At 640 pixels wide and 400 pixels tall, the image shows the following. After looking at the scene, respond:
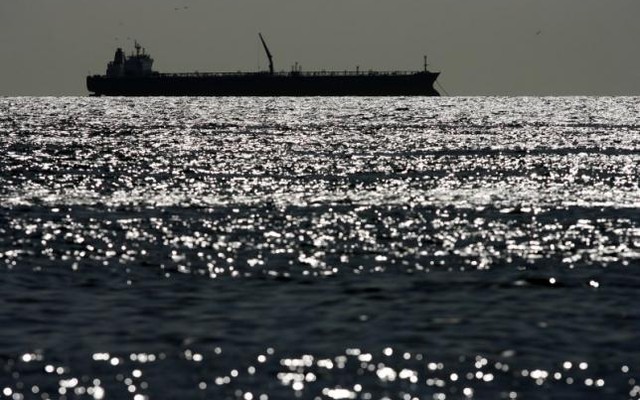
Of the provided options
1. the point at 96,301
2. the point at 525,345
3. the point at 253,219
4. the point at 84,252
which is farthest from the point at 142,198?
the point at 525,345

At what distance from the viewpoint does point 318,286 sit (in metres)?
28.2

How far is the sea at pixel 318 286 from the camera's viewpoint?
1955cm

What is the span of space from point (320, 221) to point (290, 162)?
115 feet

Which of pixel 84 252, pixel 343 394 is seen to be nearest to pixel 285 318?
pixel 343 394

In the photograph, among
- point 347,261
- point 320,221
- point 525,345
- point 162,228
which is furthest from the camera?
point 320,221

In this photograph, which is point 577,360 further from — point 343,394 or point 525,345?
point 343,394

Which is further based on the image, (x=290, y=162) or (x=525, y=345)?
(x=290, y=162)

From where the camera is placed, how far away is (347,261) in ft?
107

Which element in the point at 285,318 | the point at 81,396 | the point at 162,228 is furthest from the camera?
the point at 162,228

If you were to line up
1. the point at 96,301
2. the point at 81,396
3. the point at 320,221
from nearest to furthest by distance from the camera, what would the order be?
the point at 81,396
the point at 96,301
the point at 320,221

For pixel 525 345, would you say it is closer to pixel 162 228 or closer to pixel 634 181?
pixel 162 228

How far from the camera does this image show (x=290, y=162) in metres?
77.7

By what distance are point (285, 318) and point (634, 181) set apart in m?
41.5

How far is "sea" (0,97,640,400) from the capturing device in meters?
19.5
